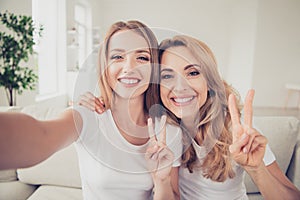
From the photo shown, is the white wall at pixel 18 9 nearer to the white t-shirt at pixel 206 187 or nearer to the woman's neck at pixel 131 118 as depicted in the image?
the woman's neck at pixel 131 118

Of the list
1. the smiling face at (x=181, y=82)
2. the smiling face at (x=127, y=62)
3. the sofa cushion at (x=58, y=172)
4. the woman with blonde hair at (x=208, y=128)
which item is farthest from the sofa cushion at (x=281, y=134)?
the sofa cushion at (x=58, y=172)

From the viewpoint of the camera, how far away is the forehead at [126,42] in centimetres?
40

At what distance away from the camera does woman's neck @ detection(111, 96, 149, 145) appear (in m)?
0.43

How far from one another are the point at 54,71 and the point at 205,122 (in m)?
0.30

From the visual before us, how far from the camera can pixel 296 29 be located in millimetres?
528

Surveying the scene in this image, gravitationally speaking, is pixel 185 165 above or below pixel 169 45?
below

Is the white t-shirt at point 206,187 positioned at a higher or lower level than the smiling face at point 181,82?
lower

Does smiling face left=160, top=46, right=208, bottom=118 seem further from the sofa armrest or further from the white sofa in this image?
the sofa armrest

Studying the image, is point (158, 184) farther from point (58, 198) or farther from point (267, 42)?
point (267, 42)

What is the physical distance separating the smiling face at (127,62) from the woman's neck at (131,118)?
2 centimetres

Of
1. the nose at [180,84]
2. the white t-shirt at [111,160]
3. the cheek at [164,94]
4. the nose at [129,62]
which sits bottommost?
the white t-shirt at [111,160]

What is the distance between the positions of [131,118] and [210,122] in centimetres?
16


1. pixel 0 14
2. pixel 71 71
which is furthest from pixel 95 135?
pixel 0 14

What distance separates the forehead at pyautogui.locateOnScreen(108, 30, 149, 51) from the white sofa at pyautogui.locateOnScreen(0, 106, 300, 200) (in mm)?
148
